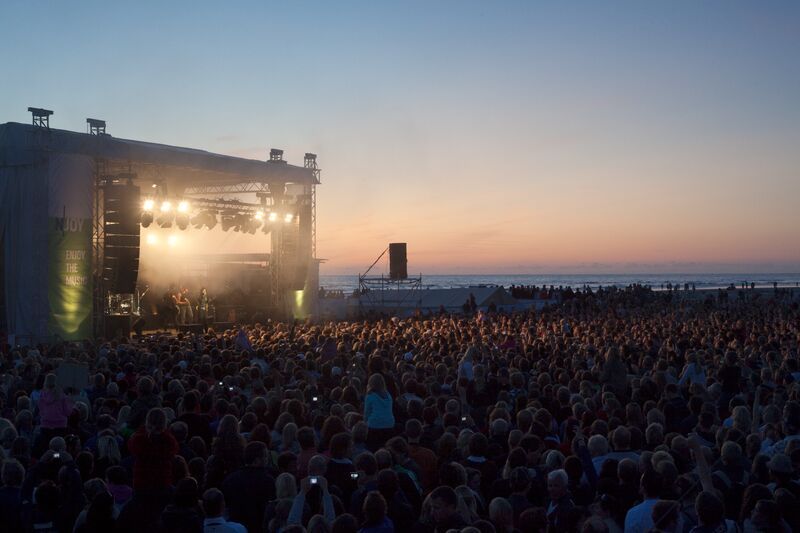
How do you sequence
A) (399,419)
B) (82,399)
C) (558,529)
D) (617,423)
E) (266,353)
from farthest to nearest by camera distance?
1. (266,353)
2. (82,399)
3. (399,419)
4. (617,423)
5. (558,529)

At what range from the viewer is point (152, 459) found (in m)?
5.38

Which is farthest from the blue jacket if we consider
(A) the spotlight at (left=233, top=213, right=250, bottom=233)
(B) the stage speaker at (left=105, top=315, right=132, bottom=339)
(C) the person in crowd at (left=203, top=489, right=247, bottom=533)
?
(A) the spotlight at (left=233, top=213, right=250, bottom=233)

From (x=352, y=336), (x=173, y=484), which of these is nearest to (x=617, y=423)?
(x=173, y=484)

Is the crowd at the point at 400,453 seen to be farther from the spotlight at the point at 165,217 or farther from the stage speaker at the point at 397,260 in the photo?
the stage speaker at the point at 397,260

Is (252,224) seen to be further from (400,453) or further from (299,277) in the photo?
(400,453)

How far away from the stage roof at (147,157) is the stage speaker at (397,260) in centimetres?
439

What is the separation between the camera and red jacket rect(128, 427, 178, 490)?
209 inches

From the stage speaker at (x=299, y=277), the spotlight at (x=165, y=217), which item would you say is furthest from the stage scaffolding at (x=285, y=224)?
the spotlight at (x=165, y=217)

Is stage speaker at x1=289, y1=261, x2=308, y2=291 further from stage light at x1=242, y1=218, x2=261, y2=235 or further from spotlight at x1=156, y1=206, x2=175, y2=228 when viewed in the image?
spotlight at x1=156, y1=206, x2=175, y2=228

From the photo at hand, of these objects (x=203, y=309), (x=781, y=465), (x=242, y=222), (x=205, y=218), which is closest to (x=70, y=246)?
(x=205, y=218)

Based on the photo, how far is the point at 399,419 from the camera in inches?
309

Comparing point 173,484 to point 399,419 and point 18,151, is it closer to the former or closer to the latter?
point 399,419

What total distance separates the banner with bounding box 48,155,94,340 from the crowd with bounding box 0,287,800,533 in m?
9.37

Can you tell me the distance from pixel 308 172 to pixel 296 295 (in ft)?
15.2
